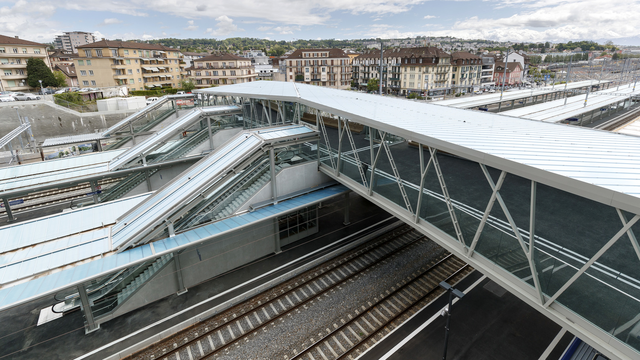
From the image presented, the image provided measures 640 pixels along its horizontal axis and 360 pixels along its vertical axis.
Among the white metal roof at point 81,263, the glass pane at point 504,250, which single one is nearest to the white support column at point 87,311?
the white metal roof at point 81,263

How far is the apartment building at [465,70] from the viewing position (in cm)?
8100

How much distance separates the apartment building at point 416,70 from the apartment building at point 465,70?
2.47m

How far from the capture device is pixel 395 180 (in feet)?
37.9

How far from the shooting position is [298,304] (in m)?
12.2

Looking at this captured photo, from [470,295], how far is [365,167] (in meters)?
6.67

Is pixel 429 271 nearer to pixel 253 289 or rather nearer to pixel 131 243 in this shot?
pixel 253 289

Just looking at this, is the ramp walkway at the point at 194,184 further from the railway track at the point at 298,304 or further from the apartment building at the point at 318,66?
the apartment building at the point at 318,66

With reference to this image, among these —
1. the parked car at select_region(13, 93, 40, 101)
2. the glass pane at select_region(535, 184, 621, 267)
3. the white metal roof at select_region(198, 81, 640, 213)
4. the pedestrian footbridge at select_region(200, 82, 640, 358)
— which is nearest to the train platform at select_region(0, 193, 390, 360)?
the pedestrian footbridge at select_region(200, 82, 640, 358)

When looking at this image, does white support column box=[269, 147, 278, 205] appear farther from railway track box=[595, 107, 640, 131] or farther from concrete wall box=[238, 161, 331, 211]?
railway track box=[595, 107, 640, 131]

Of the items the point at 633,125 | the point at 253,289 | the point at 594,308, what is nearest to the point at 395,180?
the point at 594,308

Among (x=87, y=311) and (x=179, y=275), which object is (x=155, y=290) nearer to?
(x=179, y=275)

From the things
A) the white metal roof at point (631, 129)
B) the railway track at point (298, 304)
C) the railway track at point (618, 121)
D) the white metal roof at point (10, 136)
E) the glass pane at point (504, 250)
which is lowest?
the railway track at point (298, 304)

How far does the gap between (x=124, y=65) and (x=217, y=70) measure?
19040 millimetres

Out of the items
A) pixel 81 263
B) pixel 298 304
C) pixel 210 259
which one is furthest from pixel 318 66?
pixel 81 263
